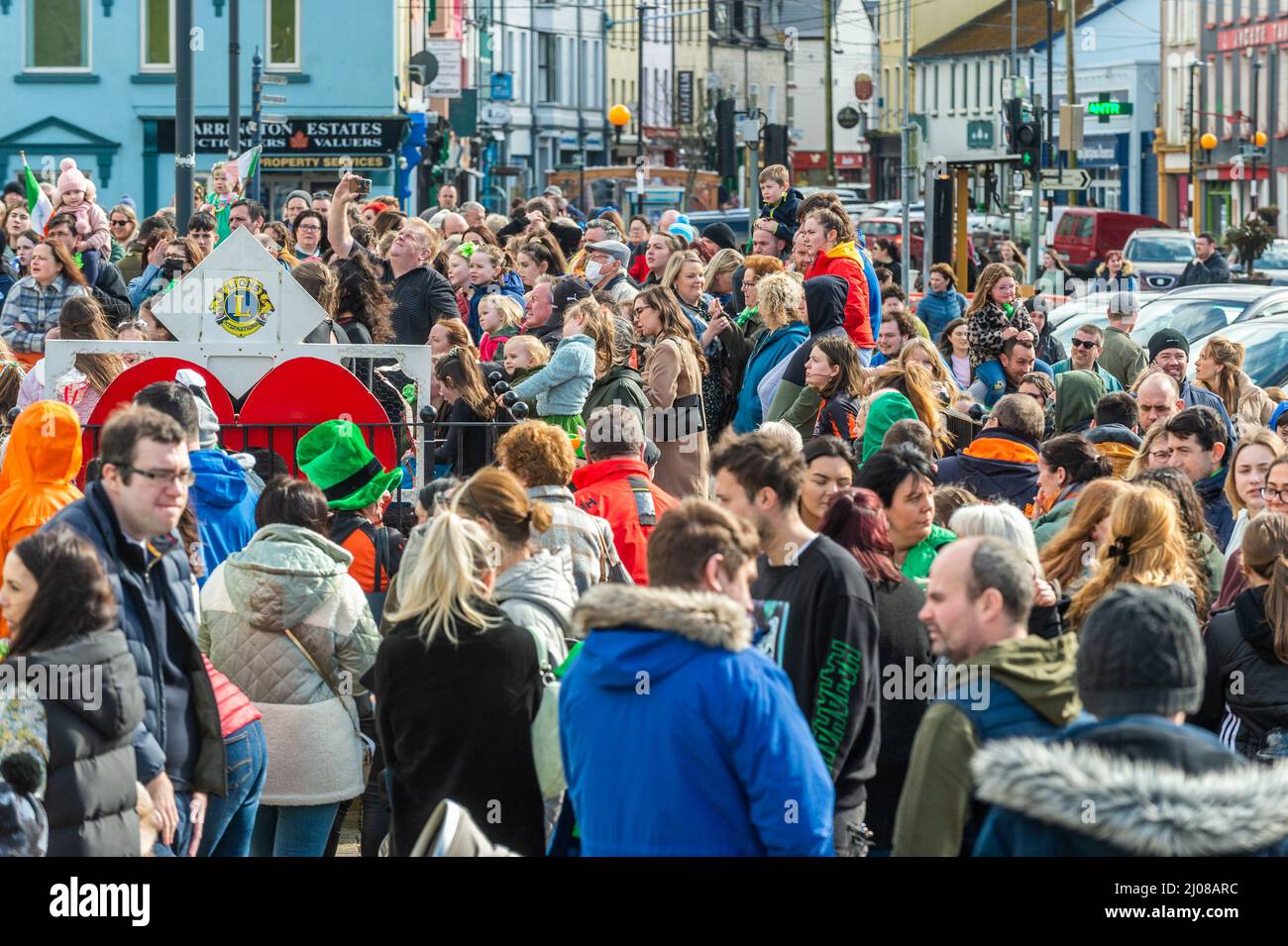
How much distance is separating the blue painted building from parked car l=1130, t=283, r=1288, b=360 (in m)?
23.3

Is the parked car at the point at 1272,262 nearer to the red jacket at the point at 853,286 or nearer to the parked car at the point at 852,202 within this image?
the parked car at the point at 852,202

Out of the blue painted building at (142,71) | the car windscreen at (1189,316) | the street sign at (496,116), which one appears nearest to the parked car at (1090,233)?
the street sign at (496,116)

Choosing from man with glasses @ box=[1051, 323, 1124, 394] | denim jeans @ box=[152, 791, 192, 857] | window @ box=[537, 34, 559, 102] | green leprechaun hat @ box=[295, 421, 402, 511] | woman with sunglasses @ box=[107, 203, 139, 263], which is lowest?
denim jeans @ box=[152, 791, 192, 857]

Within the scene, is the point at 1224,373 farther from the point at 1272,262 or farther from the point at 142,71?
the point at 142,71

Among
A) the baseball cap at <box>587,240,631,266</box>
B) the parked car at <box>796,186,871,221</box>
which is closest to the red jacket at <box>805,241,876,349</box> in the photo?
the baseball cap at <box>587,240,631,266</box>

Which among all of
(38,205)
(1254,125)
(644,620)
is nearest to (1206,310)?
(38,205)

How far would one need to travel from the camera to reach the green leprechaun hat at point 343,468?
763cm

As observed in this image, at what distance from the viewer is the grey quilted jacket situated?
6508mm

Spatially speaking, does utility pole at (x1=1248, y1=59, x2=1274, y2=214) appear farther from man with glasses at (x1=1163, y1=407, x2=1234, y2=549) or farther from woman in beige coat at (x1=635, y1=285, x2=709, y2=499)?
man with glasses at (x1=1163, y1=407, x2=1234, y2=549)

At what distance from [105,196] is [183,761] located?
34.7m

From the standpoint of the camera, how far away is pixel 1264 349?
15.0 metres

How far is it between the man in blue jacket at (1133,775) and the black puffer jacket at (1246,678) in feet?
8.48

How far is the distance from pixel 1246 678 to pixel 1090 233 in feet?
145
